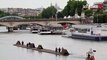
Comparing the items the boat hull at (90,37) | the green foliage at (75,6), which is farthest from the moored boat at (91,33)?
the green foliage at (75,6)

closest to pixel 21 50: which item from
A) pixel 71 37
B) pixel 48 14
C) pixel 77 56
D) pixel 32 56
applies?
pixel 32 56

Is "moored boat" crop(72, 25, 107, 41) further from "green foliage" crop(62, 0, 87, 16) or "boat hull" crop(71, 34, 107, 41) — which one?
"green foliage" crop(62, 0, 87, 16)

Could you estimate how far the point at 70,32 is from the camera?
75.2 metres

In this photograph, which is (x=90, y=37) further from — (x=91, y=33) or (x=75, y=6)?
(x=75, y=6)

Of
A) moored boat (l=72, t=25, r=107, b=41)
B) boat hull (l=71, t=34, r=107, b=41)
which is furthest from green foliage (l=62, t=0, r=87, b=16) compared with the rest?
boat hull (l=71, t=34, r=107, b=41)

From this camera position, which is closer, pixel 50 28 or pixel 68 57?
pixel 68 57

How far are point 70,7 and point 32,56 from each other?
256ft

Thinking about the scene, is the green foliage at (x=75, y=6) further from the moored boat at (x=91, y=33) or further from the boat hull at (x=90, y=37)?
the boat hull at (x=90, y=37)

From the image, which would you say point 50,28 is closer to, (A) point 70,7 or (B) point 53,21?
(B) point 53,21

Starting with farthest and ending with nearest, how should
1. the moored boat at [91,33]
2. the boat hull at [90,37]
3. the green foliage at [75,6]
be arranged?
the green foliage at [75,6], the moored boat at [91,33], the boat hull at [90,37]

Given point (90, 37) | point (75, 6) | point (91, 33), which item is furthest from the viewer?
point (75, 6)

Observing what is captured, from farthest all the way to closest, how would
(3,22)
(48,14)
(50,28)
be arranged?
(48,14) < (3,22) < (50,28)

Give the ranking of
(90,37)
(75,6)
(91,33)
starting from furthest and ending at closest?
1. (75,6)
2. (91,33)
3. (90,37)

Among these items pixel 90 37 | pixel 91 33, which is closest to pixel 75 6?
pixel 91 33
